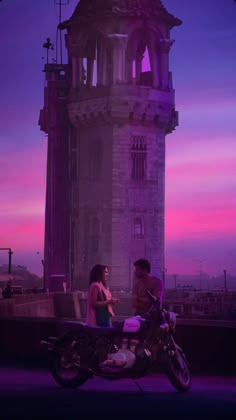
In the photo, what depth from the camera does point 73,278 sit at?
172 ft

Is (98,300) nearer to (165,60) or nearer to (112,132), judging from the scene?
(165,60)

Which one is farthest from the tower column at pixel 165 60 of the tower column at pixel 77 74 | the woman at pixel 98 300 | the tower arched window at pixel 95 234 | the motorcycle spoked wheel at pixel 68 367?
the motorcycle spoked wheel at pixel 68 367

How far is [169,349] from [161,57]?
48.1 metres

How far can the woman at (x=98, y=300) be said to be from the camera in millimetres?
10375

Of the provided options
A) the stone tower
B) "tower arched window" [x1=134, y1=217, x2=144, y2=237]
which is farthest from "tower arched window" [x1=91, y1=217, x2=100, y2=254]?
"tower arched window" [x1=134, y1=217, x2=144, y2=237]

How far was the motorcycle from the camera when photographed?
9.76 meters

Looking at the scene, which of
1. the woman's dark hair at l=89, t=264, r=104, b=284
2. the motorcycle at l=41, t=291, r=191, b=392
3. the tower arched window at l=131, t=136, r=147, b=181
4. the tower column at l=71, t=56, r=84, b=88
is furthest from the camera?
the tower arched window at l=131, t=136, r=147, b=181

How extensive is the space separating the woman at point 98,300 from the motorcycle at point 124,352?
0.27m

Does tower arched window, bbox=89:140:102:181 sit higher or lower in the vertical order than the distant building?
higher

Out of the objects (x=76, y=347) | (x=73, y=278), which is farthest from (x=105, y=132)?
(x=76, y=347)

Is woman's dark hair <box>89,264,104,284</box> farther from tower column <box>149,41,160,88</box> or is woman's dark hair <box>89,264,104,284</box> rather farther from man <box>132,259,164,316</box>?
tower column <box>149,41,160,88</box>

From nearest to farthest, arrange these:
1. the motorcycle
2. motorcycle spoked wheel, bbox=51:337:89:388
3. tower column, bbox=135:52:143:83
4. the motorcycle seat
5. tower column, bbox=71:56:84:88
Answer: the motorcycle < the motorcycle seat < motorcycle spoked wheel, bbox=51:337:89:388 < tower column, bbox=135:52:143:83 < tower column, bbox=71:56:84:88

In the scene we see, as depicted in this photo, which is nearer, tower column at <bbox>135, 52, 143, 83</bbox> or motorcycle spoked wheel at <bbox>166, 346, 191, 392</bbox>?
motorcycle spoked wheel at <bbox>166, 346, 191, 392</bbox>

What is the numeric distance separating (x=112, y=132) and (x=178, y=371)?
167 feet
